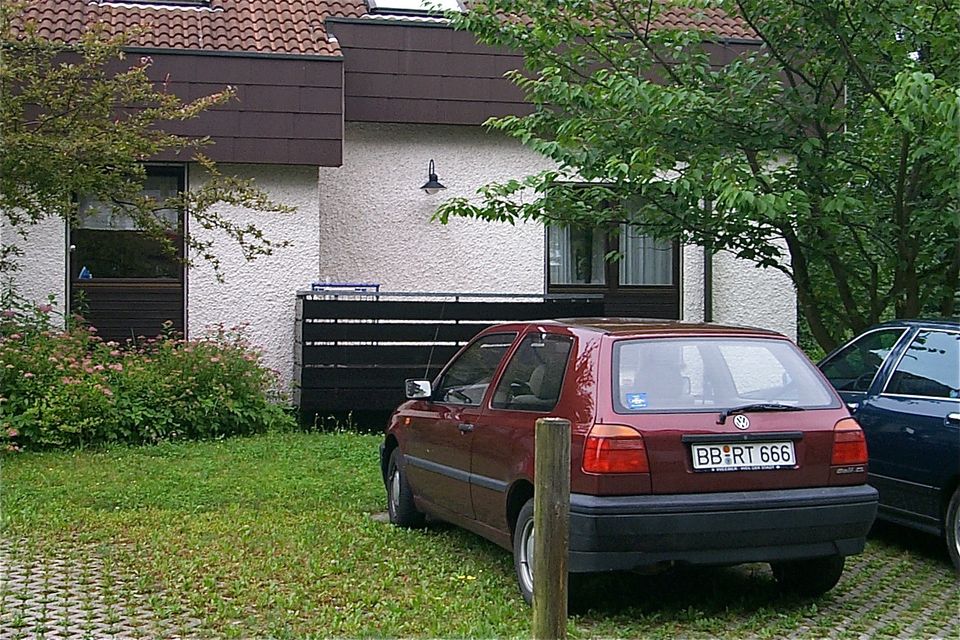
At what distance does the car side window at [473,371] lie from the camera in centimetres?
713

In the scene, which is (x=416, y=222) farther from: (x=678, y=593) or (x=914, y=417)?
(x=678, y=593)

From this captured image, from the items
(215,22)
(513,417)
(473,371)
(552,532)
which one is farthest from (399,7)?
(552,532)

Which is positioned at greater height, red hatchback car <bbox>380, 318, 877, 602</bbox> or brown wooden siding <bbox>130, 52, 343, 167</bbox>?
brown wooden siding <bbox>130, 52, 343, 167</bbox>

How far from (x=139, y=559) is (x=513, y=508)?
2.39 metres

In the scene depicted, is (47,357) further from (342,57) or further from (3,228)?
(342,57)

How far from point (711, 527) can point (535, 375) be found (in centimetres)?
135

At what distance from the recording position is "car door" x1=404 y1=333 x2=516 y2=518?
6984 mm

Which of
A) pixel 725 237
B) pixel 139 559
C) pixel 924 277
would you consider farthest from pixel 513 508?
pixel 924 277

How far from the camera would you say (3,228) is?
42.8 ft

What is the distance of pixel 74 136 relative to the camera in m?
10.3

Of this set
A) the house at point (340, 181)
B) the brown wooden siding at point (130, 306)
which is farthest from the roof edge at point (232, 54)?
the brown wooden siding at point (130, 306)

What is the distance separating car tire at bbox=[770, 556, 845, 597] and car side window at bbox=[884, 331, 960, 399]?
1.51 meters

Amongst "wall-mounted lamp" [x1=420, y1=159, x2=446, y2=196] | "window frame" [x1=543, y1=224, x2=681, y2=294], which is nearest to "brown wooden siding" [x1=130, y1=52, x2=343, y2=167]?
"wall-mounted lamp" [x1=420, y1=159, x2=446, y2=196]

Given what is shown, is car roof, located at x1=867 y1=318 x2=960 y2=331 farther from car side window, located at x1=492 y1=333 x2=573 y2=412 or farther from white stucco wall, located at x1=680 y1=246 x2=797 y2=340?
white stucco wall, located at x1=680 y1=246 x2=797 y2=340
